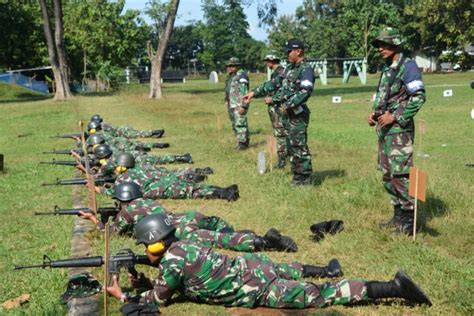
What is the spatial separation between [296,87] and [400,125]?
2.81 m

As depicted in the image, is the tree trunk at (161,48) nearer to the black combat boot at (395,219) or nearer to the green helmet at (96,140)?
the green helmet at (96,140)

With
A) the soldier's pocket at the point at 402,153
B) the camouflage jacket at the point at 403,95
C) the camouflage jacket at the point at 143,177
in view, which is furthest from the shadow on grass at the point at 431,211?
the camouflage jacket at the point at 143,177

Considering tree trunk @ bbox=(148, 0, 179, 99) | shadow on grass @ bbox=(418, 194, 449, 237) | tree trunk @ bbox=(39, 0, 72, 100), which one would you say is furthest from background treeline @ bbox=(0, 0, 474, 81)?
shadow on grass @ bbox=(418, 194, 449, 237)

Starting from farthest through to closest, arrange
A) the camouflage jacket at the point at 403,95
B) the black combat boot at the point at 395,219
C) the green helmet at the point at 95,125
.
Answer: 1. the green helmet at the point at 95,125
2. the black combat boot at the point at 395,219
3. the camouflage jacket at the point at 403,95

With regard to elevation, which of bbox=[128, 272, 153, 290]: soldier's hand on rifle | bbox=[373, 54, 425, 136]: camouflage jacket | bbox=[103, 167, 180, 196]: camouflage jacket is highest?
bbox=[373, 54, 425, 136]: camouflage jacket

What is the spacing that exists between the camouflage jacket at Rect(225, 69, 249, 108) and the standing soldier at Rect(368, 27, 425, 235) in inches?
267

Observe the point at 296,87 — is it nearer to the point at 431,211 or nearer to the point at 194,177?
the point at 194,177

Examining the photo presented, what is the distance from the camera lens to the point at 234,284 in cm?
473

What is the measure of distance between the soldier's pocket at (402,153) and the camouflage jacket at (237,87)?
23.1 ft

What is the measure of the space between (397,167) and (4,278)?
4.48m

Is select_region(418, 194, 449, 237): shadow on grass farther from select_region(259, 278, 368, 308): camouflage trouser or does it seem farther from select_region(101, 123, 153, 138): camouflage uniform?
select_region(101, 123, 153, 138): camouflage uniform

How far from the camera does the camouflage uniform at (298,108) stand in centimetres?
834

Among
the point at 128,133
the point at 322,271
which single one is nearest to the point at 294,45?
the point at 322,271

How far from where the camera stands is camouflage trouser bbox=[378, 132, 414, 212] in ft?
20.1
